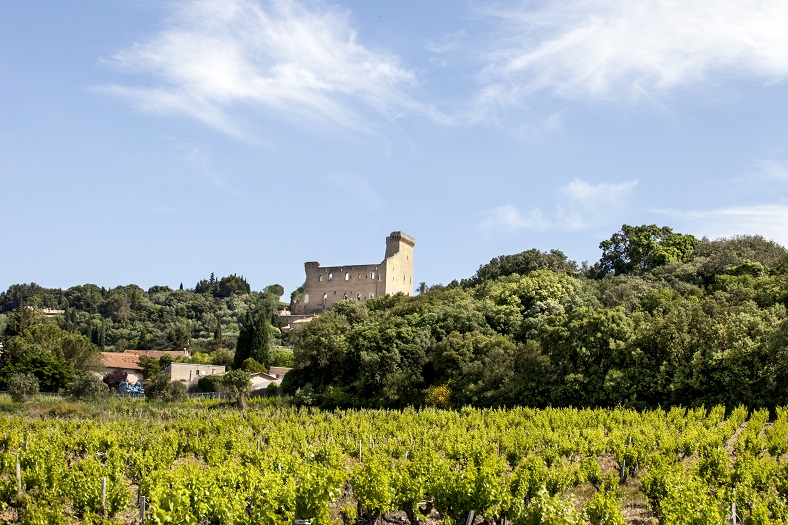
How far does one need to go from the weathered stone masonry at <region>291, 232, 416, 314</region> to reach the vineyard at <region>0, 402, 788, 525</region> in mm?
51498

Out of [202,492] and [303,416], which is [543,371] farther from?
[202,492]

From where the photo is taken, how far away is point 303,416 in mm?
29891

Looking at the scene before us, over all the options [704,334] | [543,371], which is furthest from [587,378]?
[704,334]

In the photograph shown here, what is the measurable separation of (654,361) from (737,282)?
13378 millimetres

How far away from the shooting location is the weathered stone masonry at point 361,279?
75.8 meters

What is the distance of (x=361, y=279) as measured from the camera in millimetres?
76375

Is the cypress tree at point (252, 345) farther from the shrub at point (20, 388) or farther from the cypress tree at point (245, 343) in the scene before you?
the shrub at point (20, 388)

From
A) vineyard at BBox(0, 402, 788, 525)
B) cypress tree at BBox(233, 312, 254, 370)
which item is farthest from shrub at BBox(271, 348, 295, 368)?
vineyard at BBox(0, 402, 788, 525)

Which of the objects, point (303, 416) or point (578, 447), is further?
point (303, 416)

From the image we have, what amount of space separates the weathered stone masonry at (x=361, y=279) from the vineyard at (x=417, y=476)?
51.5 metres

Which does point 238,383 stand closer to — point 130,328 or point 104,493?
point 104,493

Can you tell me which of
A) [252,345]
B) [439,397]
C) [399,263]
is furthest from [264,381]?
[399,263]

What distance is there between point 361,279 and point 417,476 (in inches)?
2452

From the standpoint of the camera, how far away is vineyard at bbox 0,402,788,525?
1202cm
